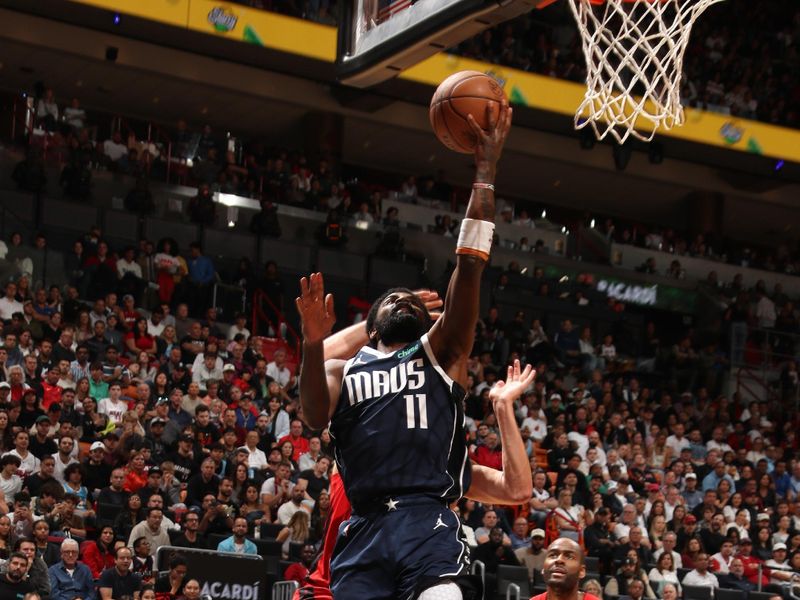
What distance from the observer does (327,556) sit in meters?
4.83

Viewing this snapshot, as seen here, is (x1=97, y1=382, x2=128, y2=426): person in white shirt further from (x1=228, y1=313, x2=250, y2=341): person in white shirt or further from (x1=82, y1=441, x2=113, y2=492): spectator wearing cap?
(x1=228, y1=313, x2=250, y2=341): person in white shirt

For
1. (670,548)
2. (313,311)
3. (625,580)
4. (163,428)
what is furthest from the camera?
(670,548)

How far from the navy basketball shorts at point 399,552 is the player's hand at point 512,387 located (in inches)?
19.7

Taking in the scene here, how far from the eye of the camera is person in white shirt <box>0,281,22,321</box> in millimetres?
14383

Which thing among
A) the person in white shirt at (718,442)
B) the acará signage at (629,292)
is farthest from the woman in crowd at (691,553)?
the acará signage at (629,292)

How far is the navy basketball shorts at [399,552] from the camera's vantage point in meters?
3.88

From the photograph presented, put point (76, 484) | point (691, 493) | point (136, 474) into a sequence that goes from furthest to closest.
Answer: point (691, 493) → point (136, 474) → point (76, 484)

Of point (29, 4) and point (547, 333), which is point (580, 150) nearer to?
point (547, 333)

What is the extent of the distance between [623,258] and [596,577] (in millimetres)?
11845

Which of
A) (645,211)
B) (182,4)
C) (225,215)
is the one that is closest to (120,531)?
(225,215)

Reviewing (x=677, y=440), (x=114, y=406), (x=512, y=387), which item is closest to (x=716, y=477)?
(x=677, y=440)

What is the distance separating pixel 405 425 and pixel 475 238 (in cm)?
61

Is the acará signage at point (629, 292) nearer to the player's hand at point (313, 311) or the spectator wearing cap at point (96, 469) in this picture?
the spectator wearing cap at point (96, 469)

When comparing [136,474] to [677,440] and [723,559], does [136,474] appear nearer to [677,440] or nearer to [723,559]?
[723,559]
